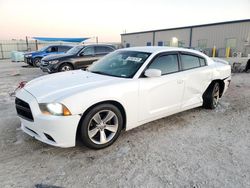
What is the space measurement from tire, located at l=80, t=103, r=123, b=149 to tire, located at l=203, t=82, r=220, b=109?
2.54 metres

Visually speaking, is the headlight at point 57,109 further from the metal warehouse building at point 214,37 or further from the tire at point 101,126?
the metal warehouse building at point 214,37

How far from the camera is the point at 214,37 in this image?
25844mm

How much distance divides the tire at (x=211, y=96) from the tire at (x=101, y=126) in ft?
8.35

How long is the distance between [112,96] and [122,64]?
3.35ft

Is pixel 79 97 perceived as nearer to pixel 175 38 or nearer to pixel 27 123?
pixel 27 123

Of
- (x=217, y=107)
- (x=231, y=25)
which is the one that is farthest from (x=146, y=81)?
(x=231, y=25)

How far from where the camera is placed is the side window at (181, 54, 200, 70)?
3.84 m

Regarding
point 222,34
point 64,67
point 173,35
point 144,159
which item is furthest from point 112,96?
point 173,35

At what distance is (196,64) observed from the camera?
13.4 ft

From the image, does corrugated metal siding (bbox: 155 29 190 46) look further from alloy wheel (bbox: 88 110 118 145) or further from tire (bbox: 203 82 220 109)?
alloy wheel (bbox: 88 110 118 145)

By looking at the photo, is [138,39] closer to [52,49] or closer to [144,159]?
[52,49]

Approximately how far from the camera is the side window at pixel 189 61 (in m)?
3.84

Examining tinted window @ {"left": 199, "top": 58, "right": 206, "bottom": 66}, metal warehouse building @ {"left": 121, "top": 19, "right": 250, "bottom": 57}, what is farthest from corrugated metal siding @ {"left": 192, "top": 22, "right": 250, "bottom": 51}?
tinted window @ {"left": 199, "top": 58, "right": 206, "bottom": 66}

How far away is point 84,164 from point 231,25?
27402mm
